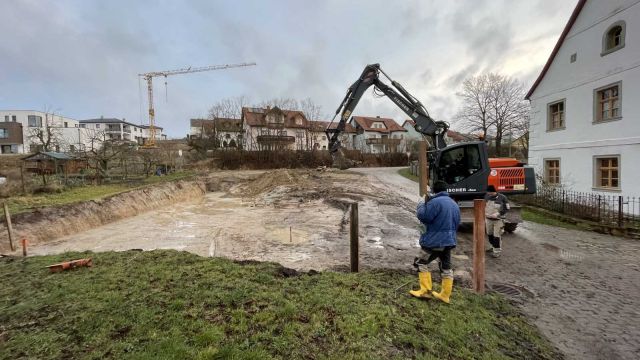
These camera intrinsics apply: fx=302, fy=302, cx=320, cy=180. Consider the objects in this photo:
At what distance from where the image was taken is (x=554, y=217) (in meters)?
12.5

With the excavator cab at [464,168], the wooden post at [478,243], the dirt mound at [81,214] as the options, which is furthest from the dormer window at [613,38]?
the dirt mound at [81,214]

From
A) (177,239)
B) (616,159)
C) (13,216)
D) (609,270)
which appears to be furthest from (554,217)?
(13,216)

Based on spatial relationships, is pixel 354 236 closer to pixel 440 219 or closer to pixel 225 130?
pixel 440 219

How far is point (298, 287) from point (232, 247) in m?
4.63

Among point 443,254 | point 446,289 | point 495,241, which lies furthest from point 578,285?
point 443,254

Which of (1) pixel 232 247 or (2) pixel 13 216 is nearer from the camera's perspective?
(1) pixel 232 247

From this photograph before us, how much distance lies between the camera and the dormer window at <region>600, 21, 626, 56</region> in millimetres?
13234

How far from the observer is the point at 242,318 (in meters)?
3.81

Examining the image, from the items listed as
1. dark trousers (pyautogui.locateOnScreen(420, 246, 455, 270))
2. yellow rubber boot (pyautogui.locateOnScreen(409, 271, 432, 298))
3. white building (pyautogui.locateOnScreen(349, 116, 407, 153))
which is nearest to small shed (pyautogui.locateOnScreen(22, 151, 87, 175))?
yellow rubber boot (pyautogui.locateOnScreen(409, 271, 432, 298))

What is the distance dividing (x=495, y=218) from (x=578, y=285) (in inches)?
87.1

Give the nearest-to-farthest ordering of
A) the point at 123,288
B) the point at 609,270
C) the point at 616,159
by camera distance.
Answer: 1. the point at 123,288
2. the point at 609,270
3. the point at 616,159

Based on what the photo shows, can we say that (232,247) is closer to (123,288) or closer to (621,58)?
(123,288)

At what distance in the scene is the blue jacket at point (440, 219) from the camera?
4738mm

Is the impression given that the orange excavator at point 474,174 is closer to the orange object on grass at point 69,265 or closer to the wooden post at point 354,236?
the wooden post at point 354,236
